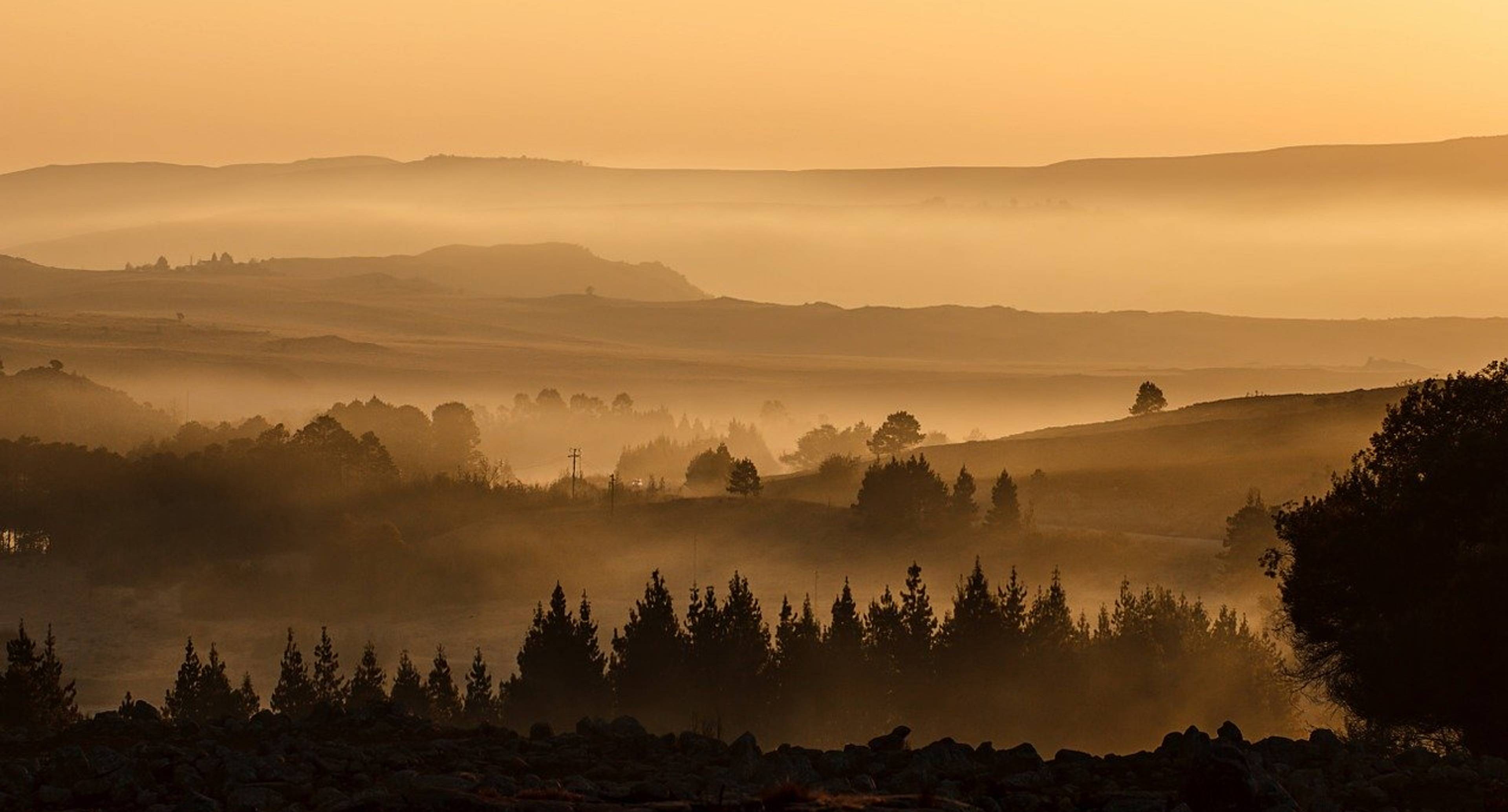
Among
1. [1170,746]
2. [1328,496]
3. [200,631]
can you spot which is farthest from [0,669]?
[1170,746]

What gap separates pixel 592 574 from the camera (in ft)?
576

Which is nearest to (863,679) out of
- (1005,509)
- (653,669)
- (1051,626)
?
(653,669)

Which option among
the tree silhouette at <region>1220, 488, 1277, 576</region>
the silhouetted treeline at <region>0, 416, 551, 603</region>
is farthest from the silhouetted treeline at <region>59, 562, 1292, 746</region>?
the silhouetted treeline at <region>0, 416, 551, 603</region>

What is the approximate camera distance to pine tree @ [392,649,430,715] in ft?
341

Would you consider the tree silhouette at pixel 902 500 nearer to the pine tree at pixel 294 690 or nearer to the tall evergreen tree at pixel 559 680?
the tall evergreen tree at pixel 559 680

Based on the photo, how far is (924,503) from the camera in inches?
7047

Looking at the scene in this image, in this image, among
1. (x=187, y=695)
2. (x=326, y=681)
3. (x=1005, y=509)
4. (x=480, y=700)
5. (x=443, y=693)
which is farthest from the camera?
(x=1005, y=509)

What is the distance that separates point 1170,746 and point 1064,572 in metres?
123

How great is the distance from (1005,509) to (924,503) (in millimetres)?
9544

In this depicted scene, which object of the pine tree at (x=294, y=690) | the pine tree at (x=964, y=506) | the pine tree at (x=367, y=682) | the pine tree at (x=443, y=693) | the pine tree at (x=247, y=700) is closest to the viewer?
the pine tree at (x=247, y=700)

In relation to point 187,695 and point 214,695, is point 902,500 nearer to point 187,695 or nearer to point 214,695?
point 214,695

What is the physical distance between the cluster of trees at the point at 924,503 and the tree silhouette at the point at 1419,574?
118 meters

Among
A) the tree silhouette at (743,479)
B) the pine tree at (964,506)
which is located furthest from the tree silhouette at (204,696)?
the tree silhouette at (743,479)

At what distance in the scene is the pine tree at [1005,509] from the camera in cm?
17125
